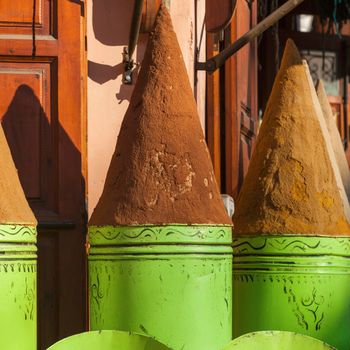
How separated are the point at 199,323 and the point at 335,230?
0.76 meters

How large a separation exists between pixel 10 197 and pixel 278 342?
1022mm

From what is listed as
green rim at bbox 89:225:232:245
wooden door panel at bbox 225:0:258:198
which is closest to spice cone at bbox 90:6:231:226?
green rim at bbox 89:225:232:245

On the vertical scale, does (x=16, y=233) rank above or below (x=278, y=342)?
above

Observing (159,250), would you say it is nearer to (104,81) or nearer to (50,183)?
(50,183)

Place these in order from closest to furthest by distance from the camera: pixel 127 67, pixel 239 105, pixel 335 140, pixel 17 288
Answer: pixel 17 288 → pixel 127 67 → pixel 335 140 → pixel 239 105

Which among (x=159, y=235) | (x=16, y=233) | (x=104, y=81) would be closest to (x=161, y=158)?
(x=159, y=235)

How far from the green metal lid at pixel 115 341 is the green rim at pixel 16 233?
424 mm

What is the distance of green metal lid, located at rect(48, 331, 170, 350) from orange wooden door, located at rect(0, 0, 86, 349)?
3.24 ft

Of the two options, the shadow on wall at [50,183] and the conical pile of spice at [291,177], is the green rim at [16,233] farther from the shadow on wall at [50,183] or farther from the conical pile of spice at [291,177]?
the conical pile of spice at [291,177]

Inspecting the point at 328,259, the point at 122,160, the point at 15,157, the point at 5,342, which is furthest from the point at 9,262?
the point at 328,259

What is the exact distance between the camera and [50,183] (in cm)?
484

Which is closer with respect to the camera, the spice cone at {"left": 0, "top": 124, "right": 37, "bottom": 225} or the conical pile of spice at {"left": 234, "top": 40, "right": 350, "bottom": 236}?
the spice cone at {"left": 0, "top": 124, "right": 37, "bottom": 225}

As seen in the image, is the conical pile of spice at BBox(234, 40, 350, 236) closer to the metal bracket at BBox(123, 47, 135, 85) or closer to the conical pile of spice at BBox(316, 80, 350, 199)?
the metal bracket at BBox(123, 47, 135, 85)

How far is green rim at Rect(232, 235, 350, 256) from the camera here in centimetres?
452
